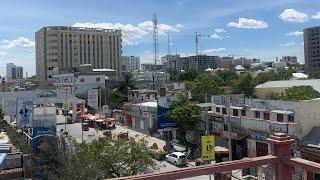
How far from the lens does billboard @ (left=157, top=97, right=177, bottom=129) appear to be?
→ 46.6m

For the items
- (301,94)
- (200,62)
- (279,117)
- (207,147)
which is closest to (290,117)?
(279,117)

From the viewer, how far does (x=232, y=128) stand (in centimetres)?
3956

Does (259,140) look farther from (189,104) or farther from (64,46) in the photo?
(64,46)

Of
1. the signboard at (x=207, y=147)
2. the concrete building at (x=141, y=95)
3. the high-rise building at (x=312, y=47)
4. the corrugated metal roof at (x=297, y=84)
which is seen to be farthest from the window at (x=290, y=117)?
the high-rise building at (x=312, y=47)

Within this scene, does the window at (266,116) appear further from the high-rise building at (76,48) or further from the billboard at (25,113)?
the high-rise building at (76,48)

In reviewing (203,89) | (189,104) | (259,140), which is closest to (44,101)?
(189,104)

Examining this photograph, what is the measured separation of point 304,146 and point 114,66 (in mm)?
129271

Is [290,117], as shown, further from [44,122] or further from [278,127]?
[44,122]

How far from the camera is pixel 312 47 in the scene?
155 m

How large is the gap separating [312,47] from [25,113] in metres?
133

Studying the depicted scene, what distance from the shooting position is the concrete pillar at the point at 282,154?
22.1 ft

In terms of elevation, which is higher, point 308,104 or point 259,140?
point 308,104

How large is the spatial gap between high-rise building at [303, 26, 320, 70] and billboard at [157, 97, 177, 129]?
11688 cm

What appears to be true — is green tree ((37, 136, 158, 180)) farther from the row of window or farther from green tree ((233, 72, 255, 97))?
green tree ((233, 72, 255, 97))
